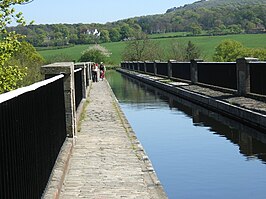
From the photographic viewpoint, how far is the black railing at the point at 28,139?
15.1 ft

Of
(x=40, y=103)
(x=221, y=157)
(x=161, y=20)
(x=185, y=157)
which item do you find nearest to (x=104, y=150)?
(x=185, y=157)

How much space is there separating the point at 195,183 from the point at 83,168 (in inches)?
72.2

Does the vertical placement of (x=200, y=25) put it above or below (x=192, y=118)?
above

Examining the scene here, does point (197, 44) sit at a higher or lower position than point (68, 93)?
higher

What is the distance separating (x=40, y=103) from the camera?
7281 mm

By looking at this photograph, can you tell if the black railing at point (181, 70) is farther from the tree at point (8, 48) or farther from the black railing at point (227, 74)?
the tree at point (8, 48)

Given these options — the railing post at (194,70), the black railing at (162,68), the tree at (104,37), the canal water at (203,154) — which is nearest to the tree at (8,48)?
the canal water at (203,154)

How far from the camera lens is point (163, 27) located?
591ft

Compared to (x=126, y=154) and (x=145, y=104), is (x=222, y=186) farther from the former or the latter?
(x=145, y=104)

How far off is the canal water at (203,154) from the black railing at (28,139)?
205 centimetres

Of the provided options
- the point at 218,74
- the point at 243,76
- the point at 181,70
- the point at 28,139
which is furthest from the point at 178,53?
the point at 28,139

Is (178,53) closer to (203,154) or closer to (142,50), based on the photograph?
(142,50)

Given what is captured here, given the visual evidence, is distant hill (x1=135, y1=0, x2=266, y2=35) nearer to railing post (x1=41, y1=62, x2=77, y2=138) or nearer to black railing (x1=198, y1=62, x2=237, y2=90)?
black railing (x1=198, y1=62, x2=237, y2=90)

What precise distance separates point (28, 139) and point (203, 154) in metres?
6.30
